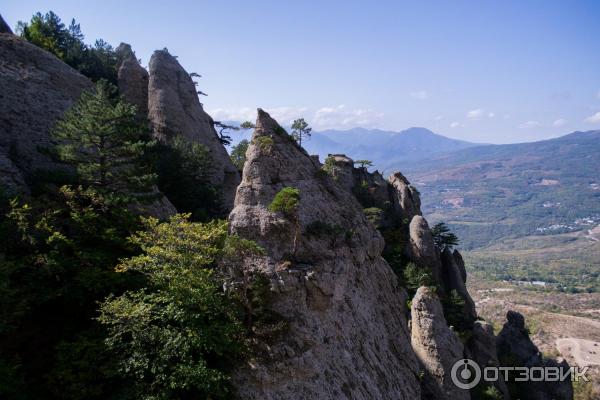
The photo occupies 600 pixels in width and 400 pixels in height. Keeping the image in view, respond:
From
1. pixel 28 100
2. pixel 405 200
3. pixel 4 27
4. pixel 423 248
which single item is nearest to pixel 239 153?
pixel 405 200

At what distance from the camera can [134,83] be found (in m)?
44.7

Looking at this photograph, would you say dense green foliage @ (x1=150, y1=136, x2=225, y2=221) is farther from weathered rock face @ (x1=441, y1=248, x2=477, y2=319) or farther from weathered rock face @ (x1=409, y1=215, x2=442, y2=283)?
weathered rock face @ (x1=441, y1=248, x2=477, y2=319)

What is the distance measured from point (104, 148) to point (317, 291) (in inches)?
548

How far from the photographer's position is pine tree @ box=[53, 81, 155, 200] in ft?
68.2

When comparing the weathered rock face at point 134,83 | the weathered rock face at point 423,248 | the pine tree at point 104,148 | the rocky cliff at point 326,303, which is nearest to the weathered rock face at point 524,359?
the rocky cliff at point 326,303

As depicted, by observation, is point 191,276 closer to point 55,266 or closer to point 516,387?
point 55,266

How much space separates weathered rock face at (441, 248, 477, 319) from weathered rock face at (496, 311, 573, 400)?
3953mm

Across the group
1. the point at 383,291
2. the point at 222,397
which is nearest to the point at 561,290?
the point at 383,291

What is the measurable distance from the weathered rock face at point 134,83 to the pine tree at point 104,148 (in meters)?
22.8

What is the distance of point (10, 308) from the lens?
46.6 feet

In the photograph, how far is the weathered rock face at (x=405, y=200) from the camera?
50.1 meters

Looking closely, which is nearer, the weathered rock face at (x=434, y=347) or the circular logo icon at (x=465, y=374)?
the weathered rock face at (x=434, y=347)

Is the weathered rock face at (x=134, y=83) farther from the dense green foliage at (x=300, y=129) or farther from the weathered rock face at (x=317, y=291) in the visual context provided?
the weathered rock face at (x=317, y=291)

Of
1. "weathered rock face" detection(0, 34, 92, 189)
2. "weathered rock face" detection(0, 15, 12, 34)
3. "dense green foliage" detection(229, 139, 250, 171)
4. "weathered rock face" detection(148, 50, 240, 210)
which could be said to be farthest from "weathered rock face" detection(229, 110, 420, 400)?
"weathered rock face" detection(0, 15, 12, 34)
